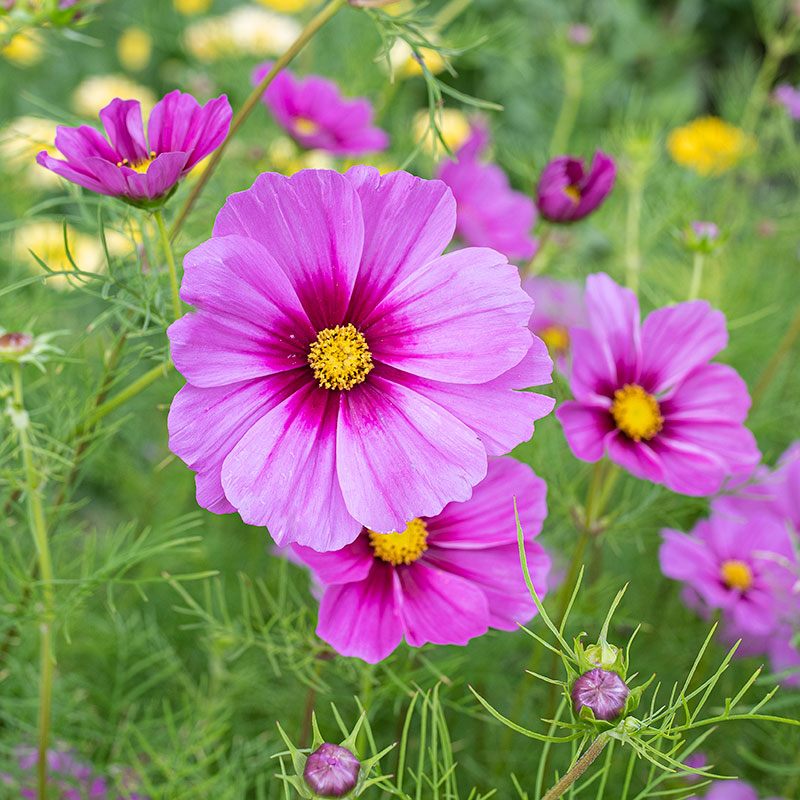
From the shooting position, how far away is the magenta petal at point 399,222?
46cm

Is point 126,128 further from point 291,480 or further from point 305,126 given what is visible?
point 305,126

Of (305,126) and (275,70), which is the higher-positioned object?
(275,70)

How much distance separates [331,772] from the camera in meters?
0.39

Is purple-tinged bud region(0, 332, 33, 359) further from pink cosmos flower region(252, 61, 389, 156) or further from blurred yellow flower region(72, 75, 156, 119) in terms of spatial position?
blurred yellow flower region(72, 75, 156, 119)

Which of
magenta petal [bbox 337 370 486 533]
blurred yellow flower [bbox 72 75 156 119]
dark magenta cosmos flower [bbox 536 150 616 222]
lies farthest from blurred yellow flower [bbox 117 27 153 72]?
magenta petal [bbox 337 370 486 533]

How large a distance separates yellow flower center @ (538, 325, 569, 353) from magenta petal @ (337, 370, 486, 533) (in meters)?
0.75

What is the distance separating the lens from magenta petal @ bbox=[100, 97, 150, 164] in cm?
49

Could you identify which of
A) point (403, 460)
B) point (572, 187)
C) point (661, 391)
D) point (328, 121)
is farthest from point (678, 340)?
point (328, 121)

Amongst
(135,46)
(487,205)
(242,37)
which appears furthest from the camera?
(135,46)

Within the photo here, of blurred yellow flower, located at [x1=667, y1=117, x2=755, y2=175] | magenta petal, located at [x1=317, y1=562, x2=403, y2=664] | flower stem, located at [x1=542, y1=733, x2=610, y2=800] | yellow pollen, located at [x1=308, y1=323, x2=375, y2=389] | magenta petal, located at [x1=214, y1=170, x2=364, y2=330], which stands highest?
magenta petal, located at [x1=214, y1=170, x2=364, y2=330]

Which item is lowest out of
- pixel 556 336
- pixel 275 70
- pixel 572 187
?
pixel 556 336

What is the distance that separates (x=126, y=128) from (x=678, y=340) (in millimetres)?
407

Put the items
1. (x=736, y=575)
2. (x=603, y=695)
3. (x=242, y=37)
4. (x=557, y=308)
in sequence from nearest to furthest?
(x=603, y=695)
(x=736, y=575)
(x=557, y=308)
(x=242, y=37)

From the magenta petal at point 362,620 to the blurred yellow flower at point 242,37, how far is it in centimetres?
124
